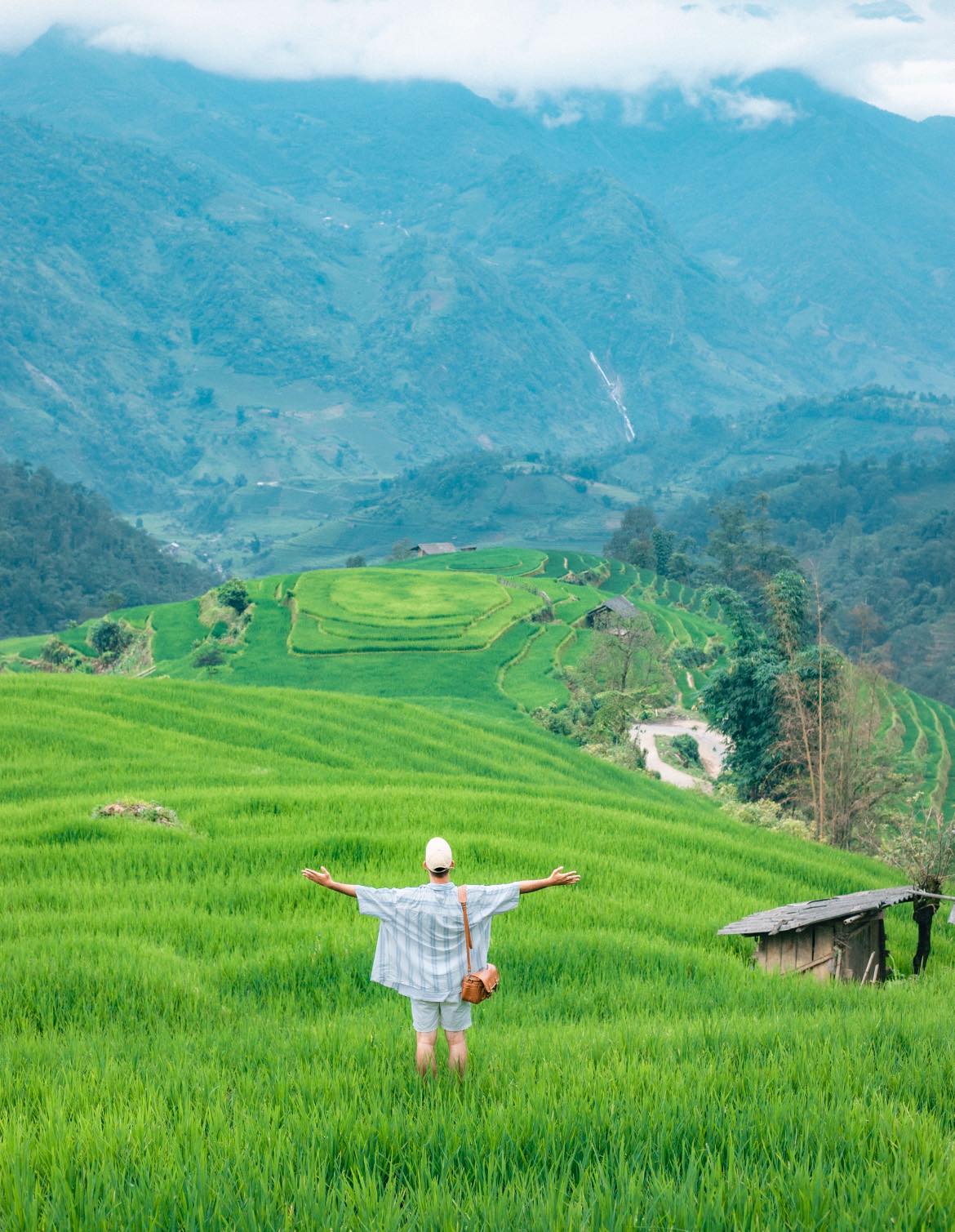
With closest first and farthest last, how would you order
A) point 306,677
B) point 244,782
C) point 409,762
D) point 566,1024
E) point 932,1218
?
point 932,1218
point 566,1024
point 244,782
point 409,762
point 306,677

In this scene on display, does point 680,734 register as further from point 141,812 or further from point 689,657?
point 141,812

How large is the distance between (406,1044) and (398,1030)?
0.40 m

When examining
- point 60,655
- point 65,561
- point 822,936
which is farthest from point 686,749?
point 65,561

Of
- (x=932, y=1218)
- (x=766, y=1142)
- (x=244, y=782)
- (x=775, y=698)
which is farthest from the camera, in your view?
(x=775, y=698)

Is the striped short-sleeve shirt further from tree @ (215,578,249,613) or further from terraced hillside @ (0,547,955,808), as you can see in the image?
tree @ (215,578,249,613)

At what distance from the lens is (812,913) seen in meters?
11.4

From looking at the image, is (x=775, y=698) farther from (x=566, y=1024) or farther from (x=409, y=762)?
(x=566, y=1024)

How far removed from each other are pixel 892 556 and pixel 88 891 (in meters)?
171

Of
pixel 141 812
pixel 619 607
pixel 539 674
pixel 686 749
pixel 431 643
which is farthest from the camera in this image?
pixel 619 607

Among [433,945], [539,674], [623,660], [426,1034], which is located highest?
[433,945]

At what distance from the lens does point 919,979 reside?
11562 mm

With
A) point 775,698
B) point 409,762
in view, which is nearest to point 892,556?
point 775,698

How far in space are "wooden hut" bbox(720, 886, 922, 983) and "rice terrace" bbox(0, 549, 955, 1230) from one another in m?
0.47

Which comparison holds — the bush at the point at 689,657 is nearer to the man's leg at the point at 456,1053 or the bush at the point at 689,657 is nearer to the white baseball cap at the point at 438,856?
the man's leg at the point at 456,1053
